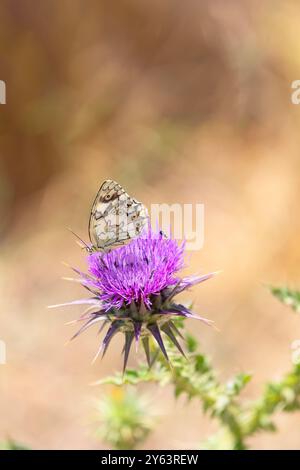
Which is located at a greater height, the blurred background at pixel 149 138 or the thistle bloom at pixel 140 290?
the blurred background at pixel 149 138

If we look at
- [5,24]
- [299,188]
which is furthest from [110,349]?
[5,24]

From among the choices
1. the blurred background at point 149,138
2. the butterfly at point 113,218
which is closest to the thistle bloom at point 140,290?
the butterfly at point 113,218

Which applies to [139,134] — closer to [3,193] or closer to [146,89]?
[146,89]

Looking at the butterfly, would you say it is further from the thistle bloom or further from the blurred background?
the blurred background

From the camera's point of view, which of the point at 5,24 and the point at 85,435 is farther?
the point at 5,24

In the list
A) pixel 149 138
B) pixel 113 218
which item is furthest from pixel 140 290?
pixel 149 138

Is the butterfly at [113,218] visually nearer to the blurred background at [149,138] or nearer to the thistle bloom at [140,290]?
the thistle bloom at [140,290]
